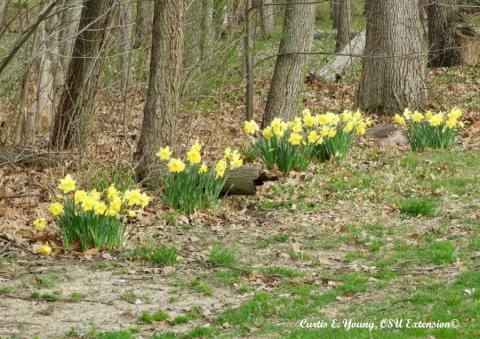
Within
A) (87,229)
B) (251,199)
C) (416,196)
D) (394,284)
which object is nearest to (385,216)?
(416,196)

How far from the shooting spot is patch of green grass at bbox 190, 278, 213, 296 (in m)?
7.15

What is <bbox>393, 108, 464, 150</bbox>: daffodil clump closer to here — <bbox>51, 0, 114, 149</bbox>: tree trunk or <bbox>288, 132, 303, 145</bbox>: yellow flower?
<bbox>288, 132, 303, 145</bbox>: yellow flower

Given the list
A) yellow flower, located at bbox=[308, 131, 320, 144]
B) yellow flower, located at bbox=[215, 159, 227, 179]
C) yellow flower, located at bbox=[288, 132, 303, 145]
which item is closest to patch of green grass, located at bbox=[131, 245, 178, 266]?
yellow flower, located at bbox=[215, 159, 227, 179]

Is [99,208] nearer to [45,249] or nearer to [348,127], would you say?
[45,249]

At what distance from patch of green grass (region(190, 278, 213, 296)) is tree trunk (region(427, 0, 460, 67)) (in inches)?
609

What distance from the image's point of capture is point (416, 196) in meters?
10.5

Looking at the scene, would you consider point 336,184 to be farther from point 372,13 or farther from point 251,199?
point 372,13

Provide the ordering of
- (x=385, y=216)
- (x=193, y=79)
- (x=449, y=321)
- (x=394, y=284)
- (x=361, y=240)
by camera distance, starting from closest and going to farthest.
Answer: (x=449, y=321) < (x=394, y=284) < (x=361, y=240) < (x=385, y=216) < (x=193, y=79)

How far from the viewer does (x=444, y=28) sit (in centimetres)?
2150

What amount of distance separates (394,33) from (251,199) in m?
7.04

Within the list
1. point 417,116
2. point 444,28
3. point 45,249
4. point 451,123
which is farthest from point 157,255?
point 444,28

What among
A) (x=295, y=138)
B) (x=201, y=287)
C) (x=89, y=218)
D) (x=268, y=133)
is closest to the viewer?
(x=201, y=287)

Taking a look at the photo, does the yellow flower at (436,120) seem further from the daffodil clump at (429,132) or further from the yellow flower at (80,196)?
the yellow flower at (80,196)

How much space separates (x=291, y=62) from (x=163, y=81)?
190 inches
